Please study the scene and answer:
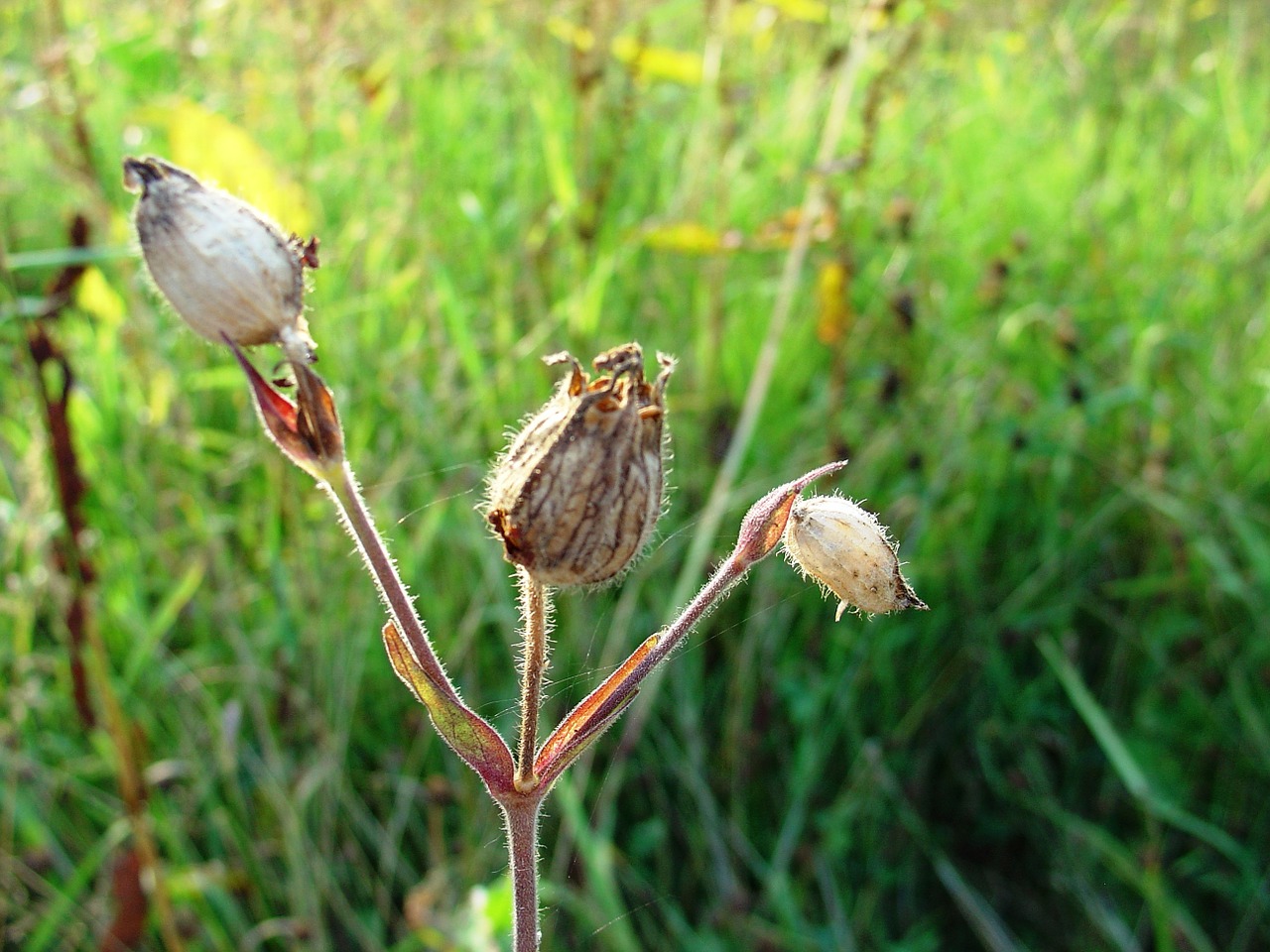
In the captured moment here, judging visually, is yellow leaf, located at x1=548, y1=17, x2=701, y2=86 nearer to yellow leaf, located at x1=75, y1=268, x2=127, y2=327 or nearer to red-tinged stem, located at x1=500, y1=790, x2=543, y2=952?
yellow leaf, located at x1=75, y1=268, x2=127, y2=327

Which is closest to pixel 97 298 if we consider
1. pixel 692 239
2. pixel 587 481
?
pixel 692 239

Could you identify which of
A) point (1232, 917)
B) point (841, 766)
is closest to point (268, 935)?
point (841, 766)

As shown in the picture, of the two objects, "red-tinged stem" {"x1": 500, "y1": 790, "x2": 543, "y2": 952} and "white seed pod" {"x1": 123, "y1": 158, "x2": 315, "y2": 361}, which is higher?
"white seed pod" {"x1": 123, "y1": 158, "x2": 315, "y2": 361}


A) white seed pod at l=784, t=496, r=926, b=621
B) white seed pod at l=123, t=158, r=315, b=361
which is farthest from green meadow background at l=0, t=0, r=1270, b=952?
white seed pod at l=123, t=158, r=315, b=361

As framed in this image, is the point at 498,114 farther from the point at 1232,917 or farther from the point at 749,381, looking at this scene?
the point at 1232,917

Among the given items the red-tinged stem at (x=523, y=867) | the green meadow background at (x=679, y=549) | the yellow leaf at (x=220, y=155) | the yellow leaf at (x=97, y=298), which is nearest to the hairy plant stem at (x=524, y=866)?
the red-tinged stem at (x=523, y=867)

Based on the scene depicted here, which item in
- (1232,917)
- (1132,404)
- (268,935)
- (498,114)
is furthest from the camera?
(498,114)

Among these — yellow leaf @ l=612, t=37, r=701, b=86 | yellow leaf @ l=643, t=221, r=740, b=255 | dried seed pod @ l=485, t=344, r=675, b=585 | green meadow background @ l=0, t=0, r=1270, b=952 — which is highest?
yellow leaf @ l=612, t=37, r=701, b=86
